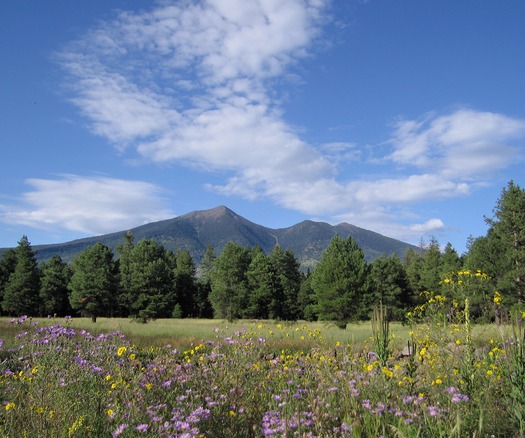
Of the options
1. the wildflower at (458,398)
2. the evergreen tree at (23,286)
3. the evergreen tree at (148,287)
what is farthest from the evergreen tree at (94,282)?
the wildflower at (458,398)

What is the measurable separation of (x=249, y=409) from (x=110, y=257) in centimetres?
4541

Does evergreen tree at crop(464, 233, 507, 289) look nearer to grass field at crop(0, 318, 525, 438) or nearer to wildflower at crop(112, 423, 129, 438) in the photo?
grass field at crop(0, 318, 525, 438)

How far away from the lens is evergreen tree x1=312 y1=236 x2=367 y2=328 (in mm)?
33031

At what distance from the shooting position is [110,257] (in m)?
45.8

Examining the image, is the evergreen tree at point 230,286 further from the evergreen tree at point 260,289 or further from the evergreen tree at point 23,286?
the evergreen tree at point 23,286

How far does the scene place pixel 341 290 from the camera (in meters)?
33.8

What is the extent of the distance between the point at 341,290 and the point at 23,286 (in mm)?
36938

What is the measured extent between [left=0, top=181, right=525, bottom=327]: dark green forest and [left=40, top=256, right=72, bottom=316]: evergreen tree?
135mm

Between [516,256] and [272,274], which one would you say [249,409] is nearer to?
[516,256]

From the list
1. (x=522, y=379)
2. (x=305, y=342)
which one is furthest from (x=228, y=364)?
(x=305, y=342)

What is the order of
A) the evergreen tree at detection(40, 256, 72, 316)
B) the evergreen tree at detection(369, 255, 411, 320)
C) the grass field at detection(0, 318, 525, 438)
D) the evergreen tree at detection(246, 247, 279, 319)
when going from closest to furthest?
the grass field at detection(0, 318, 525, 438) < the evergreen tree at detection(246, 247, 279, 319) < the evergreen tree at detection(369, 255, 411, 320) < the evergreen tree at detection(40, 256, 72, 316)

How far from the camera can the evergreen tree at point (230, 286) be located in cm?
4650

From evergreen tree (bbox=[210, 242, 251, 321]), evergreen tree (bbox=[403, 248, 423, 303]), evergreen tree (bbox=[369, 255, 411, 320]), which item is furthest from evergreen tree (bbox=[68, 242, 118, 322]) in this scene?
evergreen tree (bbox=[403, 248, 423, 303])

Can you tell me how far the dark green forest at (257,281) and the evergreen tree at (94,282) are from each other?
107 millimetres
